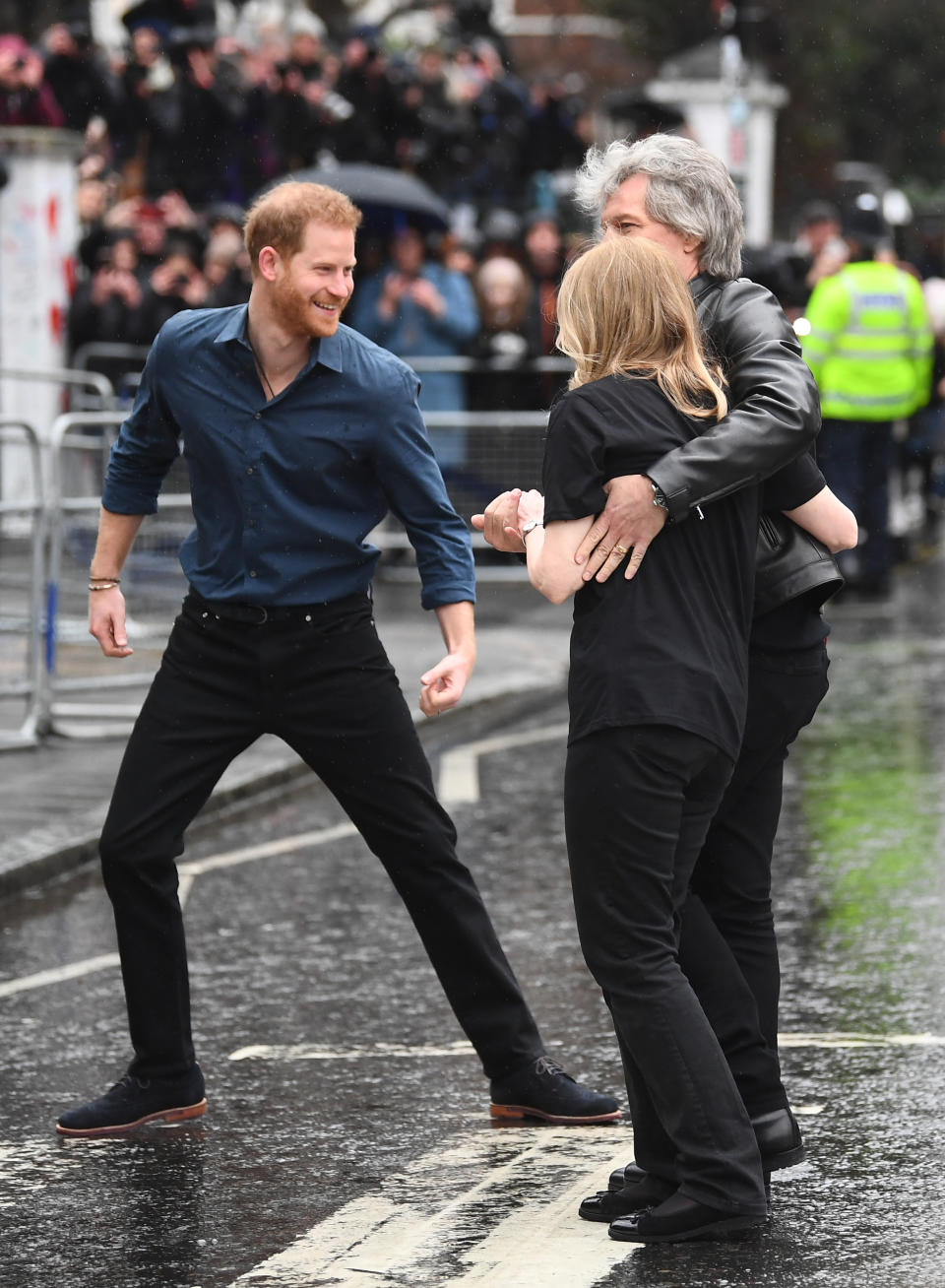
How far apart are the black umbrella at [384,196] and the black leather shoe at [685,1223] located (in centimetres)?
1291

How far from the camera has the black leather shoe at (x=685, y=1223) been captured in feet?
13.9

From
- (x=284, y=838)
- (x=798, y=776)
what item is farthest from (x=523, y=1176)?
(x=798, y=776)

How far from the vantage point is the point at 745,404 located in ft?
13.9

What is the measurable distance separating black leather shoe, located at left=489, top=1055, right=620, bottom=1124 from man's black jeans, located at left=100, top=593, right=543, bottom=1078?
39 millimetres

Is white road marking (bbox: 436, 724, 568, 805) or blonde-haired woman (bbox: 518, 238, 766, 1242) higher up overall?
blonde-haired woman (bbox: 518, 238, 766, 1242)

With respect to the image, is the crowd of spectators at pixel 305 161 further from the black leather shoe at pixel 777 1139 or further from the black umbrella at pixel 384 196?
the black leather shoe at pixel 777 1139

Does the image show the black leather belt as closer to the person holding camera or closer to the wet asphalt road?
the wet asphalt road

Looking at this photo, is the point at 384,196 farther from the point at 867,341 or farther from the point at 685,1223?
the point at 685,1223

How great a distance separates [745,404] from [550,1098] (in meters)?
1.67

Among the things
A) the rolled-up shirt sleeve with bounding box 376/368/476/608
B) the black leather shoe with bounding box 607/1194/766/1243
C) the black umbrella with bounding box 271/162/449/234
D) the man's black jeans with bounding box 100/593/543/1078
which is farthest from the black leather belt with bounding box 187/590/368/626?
the black umbrella with bounding box 271/162/449/234

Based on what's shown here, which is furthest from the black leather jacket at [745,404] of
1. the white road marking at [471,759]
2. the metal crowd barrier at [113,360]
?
the metal crowd barrier at [113,360]

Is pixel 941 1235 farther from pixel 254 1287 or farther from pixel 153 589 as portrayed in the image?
pixel 153 589

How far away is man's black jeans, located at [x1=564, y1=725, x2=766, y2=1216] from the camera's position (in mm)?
4188

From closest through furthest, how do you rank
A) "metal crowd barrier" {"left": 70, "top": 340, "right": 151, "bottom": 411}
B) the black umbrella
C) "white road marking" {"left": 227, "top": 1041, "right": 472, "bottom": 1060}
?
"white road marking" {"left": 227, "top": 1041, "right": 472, "bottom": 1060} → "metal crowd barrier" {"left": 70, "top": 340, "right": 151, "bottom": 411} → the black umbrella
